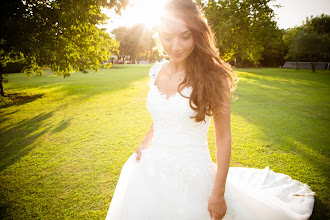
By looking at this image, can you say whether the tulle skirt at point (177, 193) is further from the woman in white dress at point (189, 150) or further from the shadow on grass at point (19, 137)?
the shadow on grass at point (19, 137)

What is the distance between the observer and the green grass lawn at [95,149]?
10.7ft

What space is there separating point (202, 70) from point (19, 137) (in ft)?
23.0

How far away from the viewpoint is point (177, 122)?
1.65 m

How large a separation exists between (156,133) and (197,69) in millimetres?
824

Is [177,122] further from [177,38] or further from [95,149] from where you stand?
[95,149]

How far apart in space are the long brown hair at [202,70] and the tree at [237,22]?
11.2 metres

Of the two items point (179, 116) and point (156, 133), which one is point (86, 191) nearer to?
point (156, 133)

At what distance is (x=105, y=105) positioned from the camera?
9.75 metres

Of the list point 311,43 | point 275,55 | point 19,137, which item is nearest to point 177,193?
point 19,137

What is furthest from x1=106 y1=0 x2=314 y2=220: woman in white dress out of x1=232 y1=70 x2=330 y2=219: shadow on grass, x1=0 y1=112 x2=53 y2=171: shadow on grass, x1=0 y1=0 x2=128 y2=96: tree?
x1=0 y1=0 x2=128 y2=96: tree

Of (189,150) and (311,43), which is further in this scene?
(311,43)

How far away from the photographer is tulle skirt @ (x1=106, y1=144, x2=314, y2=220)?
5.07 feet

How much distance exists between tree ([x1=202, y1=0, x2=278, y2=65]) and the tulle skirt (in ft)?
38.3

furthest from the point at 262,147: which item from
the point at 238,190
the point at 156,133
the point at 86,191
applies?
the point at 86,191
